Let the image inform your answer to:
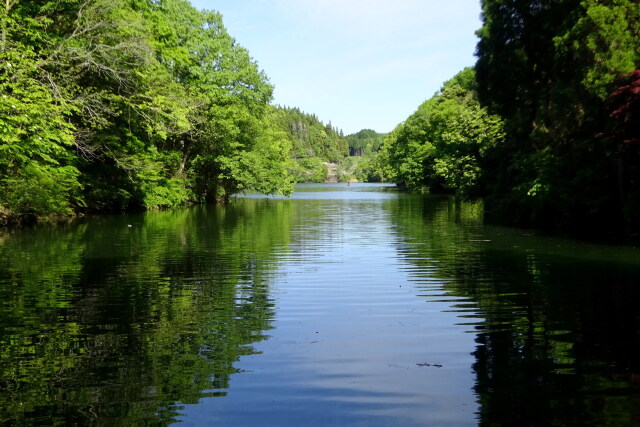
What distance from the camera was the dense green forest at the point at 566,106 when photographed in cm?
1792

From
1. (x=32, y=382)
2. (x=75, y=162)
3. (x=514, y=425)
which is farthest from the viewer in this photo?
(x=75, y=162)

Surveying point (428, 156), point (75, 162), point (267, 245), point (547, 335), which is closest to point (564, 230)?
point (267, 245)

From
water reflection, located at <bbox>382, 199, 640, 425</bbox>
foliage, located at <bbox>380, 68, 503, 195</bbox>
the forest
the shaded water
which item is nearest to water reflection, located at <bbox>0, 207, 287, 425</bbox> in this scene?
the shaded water

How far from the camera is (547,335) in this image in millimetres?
7191

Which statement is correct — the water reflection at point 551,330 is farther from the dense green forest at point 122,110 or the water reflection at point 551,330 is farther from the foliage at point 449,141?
the foliage at point 449,141

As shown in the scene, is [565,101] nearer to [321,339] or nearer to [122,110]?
[321,339]

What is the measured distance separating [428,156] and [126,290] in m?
68.5

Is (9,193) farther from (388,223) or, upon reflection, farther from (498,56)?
(498,56)

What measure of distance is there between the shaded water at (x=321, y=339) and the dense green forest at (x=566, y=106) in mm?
5344

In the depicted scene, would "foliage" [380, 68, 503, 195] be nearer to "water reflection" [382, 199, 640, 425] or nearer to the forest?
the forest

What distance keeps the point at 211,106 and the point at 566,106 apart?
29430 mm

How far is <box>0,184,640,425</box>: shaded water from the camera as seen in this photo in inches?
194

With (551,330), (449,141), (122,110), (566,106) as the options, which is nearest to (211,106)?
(122,110)

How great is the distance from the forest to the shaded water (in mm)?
6098
